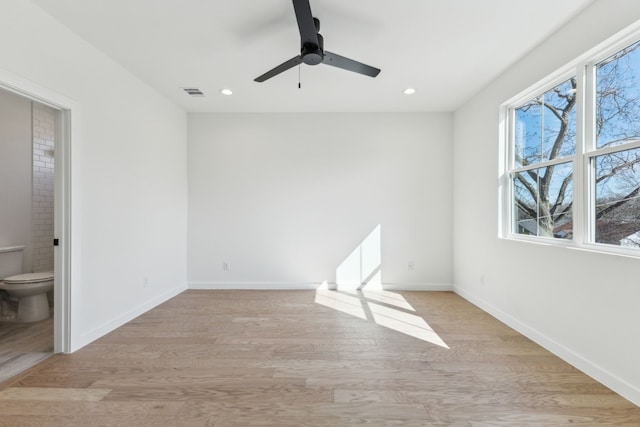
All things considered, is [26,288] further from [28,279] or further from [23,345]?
[23,345]

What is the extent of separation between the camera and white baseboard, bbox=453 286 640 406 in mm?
1671

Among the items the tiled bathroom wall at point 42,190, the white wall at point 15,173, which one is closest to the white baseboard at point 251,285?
the tiled bathroom wall at point 42,190

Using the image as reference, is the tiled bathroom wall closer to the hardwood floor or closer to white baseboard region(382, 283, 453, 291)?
the hardwood floor

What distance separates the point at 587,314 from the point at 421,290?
6.88 feet

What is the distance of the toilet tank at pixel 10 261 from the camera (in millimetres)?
2922

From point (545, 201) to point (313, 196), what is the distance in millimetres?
2667

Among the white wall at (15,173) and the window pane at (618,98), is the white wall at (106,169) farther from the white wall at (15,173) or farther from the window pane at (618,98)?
the window pane at (618,98)

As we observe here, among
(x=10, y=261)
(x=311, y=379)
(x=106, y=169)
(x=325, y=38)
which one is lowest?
(x=311, y=379)

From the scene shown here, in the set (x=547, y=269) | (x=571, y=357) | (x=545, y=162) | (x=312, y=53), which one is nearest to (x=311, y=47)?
(x=312, y=53)

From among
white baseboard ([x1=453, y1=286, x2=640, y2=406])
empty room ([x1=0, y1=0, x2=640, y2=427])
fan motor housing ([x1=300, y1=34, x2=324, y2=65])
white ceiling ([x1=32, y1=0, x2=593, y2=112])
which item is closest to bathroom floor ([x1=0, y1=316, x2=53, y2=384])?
empty room ([x1=0, y1=0, x2=640, y2=427])

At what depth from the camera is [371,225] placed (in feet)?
13.1

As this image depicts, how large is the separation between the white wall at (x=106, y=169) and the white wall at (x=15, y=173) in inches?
58.9

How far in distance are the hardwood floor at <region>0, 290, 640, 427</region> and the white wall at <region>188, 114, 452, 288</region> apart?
117 centimetres

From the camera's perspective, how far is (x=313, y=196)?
4008 millimetres
